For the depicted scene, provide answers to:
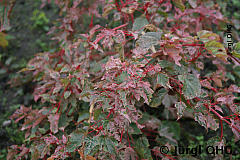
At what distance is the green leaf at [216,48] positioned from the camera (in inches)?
41.4

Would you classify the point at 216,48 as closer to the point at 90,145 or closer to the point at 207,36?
the point at 207,36

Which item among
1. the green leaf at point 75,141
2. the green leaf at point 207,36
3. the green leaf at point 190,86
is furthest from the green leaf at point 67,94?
the green leaf at point 207,36

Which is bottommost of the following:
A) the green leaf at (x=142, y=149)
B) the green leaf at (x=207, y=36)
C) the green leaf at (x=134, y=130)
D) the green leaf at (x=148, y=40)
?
the green leaf at (x=142, y=149)

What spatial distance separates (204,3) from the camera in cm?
166

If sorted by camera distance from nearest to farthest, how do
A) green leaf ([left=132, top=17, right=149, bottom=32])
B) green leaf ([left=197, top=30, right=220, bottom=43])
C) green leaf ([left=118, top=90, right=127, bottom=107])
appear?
1. green leaf ([left=118, top=90, right=127, bottom=107])
2. green leaf ([left=197, top=30, right=220, bottom=43])
3. green leaf ([left=132, top=17, right=149, bottom=32])

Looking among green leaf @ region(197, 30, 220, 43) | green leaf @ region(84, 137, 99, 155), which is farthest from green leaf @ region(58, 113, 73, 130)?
green leaf @ region(197, 30, 220, 43)

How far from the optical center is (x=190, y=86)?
3.48ft

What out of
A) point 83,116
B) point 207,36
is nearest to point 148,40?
point 207,36

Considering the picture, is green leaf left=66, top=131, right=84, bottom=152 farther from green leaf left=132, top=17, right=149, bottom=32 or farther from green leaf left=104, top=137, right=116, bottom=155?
green leaf left=132, top=17, right=149, bottom=32

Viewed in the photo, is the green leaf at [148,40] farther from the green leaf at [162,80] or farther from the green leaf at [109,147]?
the green leaf at [109,147]

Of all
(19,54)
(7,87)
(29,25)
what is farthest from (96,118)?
(29,25)

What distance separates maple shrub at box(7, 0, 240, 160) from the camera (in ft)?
3.37

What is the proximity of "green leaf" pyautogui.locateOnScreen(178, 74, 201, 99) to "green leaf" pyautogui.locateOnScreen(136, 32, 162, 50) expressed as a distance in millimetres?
226

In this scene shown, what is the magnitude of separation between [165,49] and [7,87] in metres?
1.72
